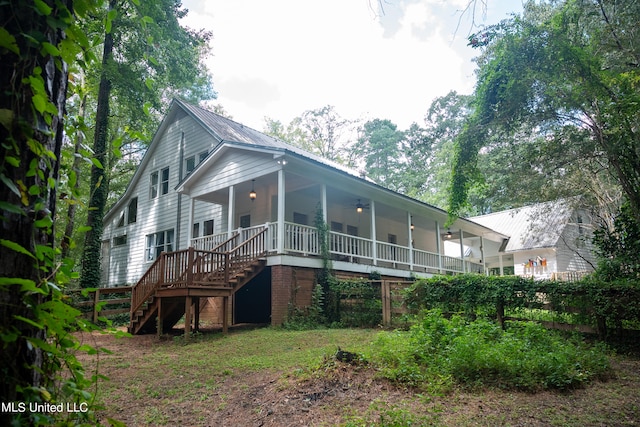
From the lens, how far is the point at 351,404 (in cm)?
483

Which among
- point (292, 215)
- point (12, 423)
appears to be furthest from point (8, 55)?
point (292, 215)

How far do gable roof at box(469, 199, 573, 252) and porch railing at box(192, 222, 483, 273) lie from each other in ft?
17.1

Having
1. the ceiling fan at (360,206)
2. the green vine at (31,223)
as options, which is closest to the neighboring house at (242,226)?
the ceiling fan at (360,206)

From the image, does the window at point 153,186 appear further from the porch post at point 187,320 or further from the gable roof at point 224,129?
the porch post at point 187,320

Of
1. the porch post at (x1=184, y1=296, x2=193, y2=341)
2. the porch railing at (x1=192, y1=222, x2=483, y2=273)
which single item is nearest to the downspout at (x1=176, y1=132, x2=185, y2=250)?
the porch railing at (x1=192, y1=222, x2=483, y2=273)

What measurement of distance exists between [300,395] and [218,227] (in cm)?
1328

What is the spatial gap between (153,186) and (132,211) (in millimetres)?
2438

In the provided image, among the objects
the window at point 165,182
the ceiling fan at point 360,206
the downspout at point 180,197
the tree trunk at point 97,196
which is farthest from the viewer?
the window at point 165,182

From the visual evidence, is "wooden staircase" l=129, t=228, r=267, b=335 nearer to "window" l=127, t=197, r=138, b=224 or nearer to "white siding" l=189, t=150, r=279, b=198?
"white siding" l=189, t=150, r=279, b=198

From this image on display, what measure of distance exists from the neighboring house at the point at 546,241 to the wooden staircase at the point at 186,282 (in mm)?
17021

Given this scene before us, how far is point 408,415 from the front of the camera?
430 centimetres

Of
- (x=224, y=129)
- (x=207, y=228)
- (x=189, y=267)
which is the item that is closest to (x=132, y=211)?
(x=207, y=228)

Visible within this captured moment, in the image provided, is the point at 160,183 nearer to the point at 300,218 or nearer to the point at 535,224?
the point at 300,218

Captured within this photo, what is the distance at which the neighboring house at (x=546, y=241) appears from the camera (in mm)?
22984
